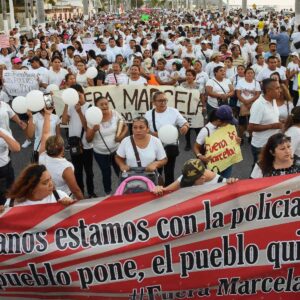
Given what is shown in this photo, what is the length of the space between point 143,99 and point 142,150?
269cm

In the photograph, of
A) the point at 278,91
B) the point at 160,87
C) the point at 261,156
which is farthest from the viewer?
the point at 160,87

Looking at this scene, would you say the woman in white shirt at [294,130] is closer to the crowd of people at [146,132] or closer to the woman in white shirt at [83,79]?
the crowd of people at [146,132]

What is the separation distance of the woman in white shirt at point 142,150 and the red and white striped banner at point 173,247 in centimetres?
150

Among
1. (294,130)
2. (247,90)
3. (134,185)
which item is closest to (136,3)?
(247,90)

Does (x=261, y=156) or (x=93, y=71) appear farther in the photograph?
(x=93, y=71)

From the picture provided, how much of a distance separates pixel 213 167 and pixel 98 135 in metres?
1.55

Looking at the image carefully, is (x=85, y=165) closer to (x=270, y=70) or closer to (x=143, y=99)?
(x=143, y=99)

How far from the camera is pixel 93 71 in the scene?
29.6 feet

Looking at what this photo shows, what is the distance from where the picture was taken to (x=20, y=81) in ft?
30.7

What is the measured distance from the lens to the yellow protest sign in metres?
5.18

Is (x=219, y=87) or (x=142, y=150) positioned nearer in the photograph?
(x=142, y=150)

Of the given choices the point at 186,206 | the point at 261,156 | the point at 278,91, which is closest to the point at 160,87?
the point at 278,91

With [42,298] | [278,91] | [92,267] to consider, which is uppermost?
[278,91]

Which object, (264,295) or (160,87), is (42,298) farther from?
(160,87)
